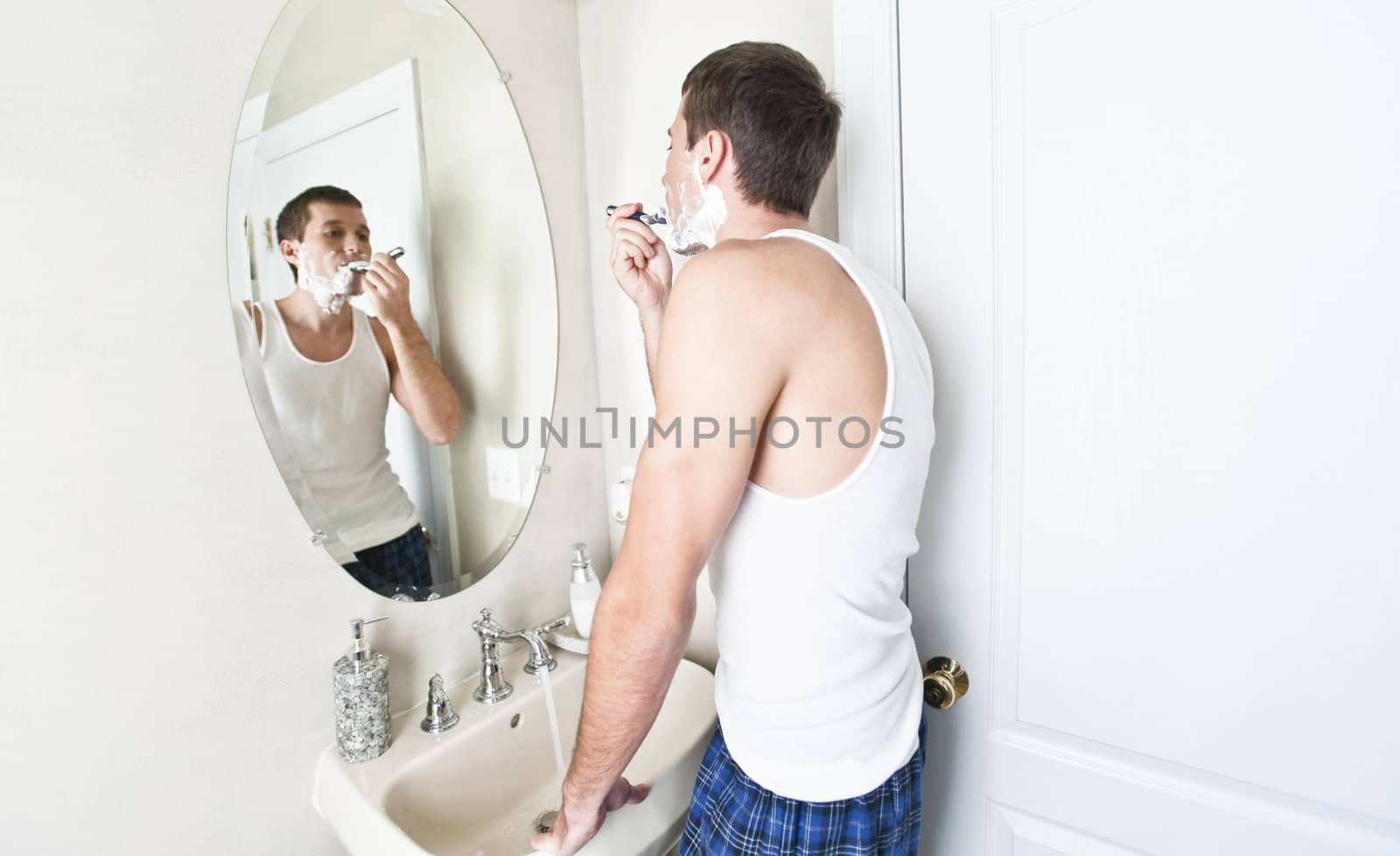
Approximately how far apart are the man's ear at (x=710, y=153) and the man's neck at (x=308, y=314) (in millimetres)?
529

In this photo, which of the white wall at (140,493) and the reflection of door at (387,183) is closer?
the white wall at (140,493)

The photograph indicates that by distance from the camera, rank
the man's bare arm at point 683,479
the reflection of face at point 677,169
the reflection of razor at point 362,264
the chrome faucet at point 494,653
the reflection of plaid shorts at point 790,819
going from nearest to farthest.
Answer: the man's bare arm at point 683,479, the reflection of plaid shorts at point 790,819, the reflection of face at point 677,169, the reflection of razor at point 362,264, the chrome faucet at point 494,653

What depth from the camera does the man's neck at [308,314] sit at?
2.78 ft

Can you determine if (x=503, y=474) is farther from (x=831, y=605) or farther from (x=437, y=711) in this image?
(x=831, y=605)

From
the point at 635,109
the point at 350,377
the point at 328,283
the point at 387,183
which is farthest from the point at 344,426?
the point at 635,109

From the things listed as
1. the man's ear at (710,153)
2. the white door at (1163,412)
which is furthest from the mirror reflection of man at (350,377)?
the white door at (1163,412)

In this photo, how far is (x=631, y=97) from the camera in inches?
46.2

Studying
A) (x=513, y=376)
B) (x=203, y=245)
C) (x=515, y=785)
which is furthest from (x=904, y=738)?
(x=203, y=245)

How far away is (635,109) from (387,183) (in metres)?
0.46

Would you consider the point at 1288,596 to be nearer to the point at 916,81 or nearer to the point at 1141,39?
the point at 1141,39

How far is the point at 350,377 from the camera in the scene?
918 mm

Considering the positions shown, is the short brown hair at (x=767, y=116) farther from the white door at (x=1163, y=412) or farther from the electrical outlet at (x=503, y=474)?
the electrical outlet at (x=503, y=474)

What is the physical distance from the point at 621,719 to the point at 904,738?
330 mm

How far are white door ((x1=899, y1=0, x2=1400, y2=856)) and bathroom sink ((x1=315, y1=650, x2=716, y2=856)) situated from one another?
16.7 inches
